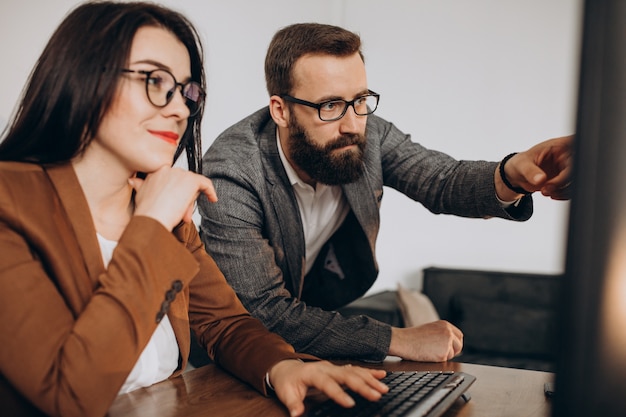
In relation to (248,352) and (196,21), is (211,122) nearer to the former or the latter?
(196,21)

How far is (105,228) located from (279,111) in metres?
0.96

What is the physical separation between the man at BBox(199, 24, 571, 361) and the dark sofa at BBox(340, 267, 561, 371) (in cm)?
166

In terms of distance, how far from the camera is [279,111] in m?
2.02

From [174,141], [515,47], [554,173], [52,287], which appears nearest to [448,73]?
[515,47]

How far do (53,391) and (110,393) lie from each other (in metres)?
0.08

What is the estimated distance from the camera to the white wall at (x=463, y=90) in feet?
13.6

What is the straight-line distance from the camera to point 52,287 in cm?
92

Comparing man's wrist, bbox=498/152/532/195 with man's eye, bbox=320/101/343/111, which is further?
man's eye, bbox=320/101/343/111

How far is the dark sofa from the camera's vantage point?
374 cm

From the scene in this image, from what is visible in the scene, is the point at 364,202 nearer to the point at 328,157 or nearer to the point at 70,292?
the point at 328,157

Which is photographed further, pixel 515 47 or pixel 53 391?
pixel 515 47

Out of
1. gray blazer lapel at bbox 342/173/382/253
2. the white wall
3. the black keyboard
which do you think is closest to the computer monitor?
the black keyboard

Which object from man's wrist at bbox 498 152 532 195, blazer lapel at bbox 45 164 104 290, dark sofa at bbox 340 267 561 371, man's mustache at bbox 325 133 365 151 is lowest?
dark sofa at bbox 340 267 561 371

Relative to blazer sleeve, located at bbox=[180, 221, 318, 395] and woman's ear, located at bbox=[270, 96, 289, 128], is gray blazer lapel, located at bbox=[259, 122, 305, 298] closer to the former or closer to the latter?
woman's ear, located at bbox=[270, 96, 289, 128]
